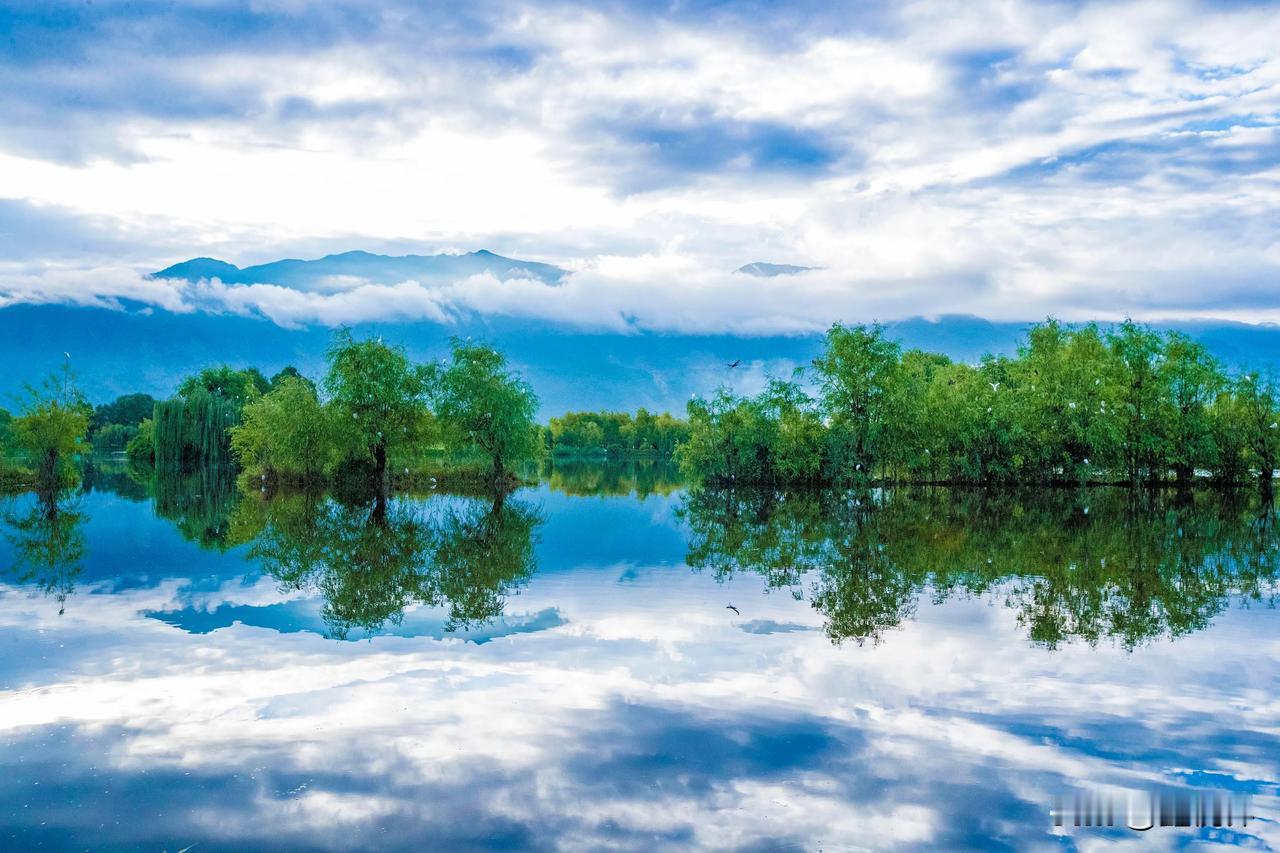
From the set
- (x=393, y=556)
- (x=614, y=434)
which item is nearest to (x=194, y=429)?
(x=393, y=556)

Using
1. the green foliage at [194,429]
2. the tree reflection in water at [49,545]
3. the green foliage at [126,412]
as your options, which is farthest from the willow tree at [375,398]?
the green foliage at [126,412]

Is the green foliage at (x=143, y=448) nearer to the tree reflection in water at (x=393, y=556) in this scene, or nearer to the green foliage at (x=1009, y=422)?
the green foliage at (x=1009, y=422)

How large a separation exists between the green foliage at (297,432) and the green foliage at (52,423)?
8810mm

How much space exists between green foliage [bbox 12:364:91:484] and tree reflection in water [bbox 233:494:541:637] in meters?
19.3

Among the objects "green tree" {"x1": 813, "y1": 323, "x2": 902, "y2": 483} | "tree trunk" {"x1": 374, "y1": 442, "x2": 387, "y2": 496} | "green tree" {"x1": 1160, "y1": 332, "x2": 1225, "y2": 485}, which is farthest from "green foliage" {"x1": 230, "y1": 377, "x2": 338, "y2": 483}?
"green tree" {"x1": 1160, "y1": 332, "x2": 1225, "y2": 485}

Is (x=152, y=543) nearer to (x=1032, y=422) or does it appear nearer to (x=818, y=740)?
(x=818, y=740)

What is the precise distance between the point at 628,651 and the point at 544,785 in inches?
194

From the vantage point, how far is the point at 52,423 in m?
50.7

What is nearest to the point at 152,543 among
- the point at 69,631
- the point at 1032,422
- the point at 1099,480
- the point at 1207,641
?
the point at 69,631

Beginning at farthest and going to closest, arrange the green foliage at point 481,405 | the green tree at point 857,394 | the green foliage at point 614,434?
the green foliage at point 614,434 < the green foliage at point 481,405 < the green tree at point 857,394

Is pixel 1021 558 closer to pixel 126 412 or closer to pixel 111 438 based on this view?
pixel 111 438

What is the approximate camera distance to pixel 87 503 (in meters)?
42.7

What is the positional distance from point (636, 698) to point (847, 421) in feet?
136

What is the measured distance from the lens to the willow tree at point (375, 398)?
50906 mm
